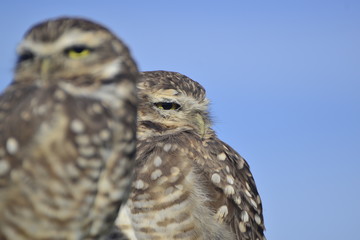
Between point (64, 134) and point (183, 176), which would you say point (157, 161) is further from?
point (64, 134)

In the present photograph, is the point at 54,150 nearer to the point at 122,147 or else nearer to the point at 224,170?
the point at 122,147

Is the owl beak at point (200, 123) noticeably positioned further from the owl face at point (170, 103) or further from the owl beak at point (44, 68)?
the owl beak at point (44, 68)

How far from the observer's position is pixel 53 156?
383 centimetres

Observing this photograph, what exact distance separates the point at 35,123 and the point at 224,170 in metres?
3.39

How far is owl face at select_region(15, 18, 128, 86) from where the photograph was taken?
3912 millimetres

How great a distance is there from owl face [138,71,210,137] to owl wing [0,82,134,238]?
130 inches

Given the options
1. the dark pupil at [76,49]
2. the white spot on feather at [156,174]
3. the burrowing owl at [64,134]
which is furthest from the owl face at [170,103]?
the dark pupil at [76,49]

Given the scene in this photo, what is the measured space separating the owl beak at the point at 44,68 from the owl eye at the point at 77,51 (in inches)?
4.8

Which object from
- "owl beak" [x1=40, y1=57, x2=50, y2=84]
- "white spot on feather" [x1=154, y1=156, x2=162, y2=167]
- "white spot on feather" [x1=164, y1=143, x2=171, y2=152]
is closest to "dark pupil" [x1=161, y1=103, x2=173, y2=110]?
"white spot on feather" [x1=164, y1=143, x2=171, y2=152]

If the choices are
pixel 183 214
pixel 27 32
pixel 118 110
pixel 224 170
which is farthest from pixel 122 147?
pixel 224 170

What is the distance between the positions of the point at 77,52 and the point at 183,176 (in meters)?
2.86

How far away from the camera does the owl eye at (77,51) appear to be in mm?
3941

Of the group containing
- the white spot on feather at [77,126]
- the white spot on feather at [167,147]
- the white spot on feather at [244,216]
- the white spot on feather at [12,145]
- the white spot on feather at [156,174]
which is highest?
the white spot on feather at [77,126]

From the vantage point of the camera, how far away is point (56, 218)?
3859 millimetres
